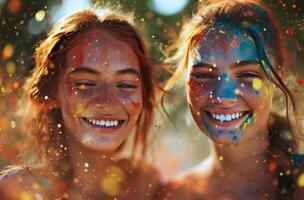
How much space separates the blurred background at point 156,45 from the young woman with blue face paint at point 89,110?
0.43m

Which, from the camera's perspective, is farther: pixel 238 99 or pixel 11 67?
pixel 11 67

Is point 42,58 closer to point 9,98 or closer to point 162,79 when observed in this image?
point 162,79

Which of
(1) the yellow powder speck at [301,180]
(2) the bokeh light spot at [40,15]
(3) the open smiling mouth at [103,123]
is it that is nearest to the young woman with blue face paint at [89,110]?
(3) the open smiling mouth at [103,123]

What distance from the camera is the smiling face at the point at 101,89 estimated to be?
1.85 m

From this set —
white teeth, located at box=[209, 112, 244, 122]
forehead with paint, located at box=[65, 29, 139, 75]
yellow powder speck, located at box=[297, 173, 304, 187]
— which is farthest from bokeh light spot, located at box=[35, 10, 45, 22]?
yellow powder speck, located at box=[297, 173, 304, 187]

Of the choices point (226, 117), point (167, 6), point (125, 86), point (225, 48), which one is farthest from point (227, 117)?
point (167, 6)

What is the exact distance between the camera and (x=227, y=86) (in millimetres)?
1793

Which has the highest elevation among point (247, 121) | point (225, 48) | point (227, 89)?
point (225, 48)

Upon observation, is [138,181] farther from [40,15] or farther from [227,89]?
[40,15]

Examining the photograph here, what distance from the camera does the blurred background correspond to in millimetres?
2480

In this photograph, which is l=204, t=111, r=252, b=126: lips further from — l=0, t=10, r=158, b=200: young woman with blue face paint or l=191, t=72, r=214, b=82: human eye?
l=0, t=10, r=158, b=200: young woman with blue face paint

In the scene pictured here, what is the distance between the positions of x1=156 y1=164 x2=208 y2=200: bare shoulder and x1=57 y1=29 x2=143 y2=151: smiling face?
0.81 ft

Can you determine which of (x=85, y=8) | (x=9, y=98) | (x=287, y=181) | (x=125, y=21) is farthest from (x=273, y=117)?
(x=9, y=98)

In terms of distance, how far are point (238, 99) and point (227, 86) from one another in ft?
0.19
